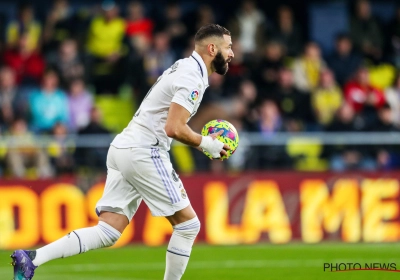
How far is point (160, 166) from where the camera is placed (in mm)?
7719

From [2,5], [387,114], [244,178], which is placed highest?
[2,5]

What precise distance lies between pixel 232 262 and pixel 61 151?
4136 mm

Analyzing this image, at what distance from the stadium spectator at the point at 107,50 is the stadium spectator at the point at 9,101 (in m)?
1.53

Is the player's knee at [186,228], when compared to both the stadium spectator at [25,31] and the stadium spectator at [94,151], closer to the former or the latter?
the stadium spectator at [94,151]

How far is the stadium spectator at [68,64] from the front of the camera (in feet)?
51.8

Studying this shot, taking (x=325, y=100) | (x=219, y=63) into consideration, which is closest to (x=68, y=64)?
(x=325, y=100)

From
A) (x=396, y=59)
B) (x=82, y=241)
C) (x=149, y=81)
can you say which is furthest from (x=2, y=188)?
(x=396, y=59)

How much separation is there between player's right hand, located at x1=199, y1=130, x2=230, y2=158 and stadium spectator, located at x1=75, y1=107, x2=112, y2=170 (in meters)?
6.86

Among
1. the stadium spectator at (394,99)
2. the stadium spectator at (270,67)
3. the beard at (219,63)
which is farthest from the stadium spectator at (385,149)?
the beard at (219,63)

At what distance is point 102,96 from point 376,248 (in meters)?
5.84

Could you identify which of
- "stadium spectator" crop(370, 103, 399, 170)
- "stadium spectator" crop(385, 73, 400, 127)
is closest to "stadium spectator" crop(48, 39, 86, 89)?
"stadium spectator" crop(370, 103, 399, 170)

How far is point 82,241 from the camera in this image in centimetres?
768

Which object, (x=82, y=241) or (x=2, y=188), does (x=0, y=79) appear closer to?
(x=2, y=188)

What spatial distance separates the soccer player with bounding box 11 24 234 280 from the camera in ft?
24.7
